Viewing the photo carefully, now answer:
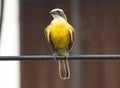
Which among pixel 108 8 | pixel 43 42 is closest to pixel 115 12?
pixel 108 8

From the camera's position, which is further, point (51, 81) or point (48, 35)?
point (51, 81)

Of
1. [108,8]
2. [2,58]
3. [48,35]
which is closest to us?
[2,58]

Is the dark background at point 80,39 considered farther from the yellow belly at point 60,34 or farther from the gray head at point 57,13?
the yellow belly at point 60,34

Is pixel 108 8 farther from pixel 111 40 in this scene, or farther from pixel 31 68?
pixel 31 68

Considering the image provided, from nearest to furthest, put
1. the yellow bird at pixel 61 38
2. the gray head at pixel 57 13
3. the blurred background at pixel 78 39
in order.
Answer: the yellow bird at pixel 61 38
the gray head at pixel 57 13
the blurred background at pixel 78 39

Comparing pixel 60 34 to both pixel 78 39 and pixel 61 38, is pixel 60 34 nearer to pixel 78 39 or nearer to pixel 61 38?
pixel 61 38

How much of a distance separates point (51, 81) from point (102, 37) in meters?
0.52

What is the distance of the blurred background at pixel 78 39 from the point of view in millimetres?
6371

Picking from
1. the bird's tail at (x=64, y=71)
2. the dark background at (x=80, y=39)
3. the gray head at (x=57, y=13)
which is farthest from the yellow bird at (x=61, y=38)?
the dark background at (x=80, y=39)

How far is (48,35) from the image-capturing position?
4.93 m

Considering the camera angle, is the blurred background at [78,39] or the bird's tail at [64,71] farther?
the blurred background at [78,39]

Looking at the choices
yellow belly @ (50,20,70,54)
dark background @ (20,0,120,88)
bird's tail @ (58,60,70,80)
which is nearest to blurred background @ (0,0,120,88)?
dark background @ (20,0,120,88)

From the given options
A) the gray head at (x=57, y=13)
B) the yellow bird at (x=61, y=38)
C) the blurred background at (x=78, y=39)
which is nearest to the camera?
the yellow bird at (x=61, y=38)

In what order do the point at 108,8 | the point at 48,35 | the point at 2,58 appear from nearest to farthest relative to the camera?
the point at 2,58 < the point at 48,35 < the point at 108,8
